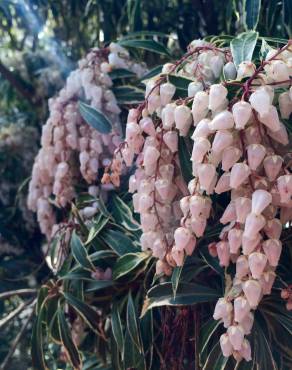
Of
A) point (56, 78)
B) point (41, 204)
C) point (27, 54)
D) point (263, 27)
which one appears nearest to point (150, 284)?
point (41, 204)

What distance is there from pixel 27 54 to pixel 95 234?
3.11 feet

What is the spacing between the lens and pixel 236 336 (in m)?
0.98

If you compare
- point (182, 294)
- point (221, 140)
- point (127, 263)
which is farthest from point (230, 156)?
point (127, 263)

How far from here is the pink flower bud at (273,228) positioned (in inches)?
37.8

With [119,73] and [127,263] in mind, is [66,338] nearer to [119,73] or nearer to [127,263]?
[127,263]

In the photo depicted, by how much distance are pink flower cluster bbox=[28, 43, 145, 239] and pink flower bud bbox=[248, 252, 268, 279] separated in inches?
24.5

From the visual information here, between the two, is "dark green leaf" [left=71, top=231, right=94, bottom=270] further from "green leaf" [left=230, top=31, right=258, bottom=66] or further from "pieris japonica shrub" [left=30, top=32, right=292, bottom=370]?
"green leaf" [left=230, top=31, right=258, bottom=66]

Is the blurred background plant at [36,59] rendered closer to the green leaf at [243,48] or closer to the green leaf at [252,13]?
the green leaf at [252,13]

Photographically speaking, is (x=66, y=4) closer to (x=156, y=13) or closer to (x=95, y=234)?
(x=156, y=13)

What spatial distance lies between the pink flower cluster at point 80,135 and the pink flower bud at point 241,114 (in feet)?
1.95

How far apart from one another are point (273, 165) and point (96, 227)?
0.61 metres

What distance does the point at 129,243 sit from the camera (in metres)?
1.41

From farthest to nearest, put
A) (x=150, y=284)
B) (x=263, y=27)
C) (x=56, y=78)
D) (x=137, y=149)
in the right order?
(x=56, y=78) → (x=263, y=27) → (x=150, y=284) → (x=137, y=149)

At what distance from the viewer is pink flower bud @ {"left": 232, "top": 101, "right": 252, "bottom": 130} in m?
0.91
